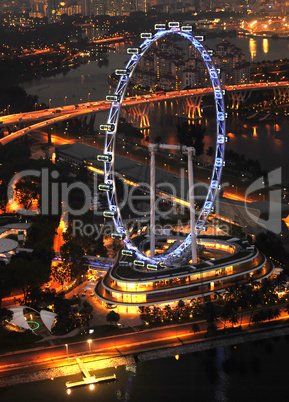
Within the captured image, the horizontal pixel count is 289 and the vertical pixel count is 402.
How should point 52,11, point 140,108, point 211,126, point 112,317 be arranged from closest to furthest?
point 112,317 → point 211,126 → point 140,108 → point 52,11

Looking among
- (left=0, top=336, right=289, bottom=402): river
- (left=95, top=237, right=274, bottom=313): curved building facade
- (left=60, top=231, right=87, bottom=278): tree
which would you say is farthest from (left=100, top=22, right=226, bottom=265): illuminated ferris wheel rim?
(left=0, top=336, right=289, bottom=402): river

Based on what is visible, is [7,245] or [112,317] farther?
[7,245]

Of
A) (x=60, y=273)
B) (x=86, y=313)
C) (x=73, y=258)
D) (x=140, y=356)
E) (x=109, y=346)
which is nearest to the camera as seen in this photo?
(x=140, y=356)

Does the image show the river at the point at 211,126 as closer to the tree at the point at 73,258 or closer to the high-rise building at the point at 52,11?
the tree at the point at 73,258

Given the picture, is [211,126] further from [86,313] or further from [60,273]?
[86,313]

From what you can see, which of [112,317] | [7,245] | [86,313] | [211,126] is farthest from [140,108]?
[112,317]

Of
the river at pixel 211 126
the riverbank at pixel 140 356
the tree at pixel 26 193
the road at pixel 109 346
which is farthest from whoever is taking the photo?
the river at pixel 211 126

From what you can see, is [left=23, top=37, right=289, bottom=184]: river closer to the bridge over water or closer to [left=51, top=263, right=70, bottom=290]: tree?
the bridge over water

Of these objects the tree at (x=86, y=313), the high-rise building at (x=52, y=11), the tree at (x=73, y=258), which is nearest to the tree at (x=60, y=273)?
the tree at (x=73, y=258)

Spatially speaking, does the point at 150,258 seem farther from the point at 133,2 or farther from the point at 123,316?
the point at 133,2
